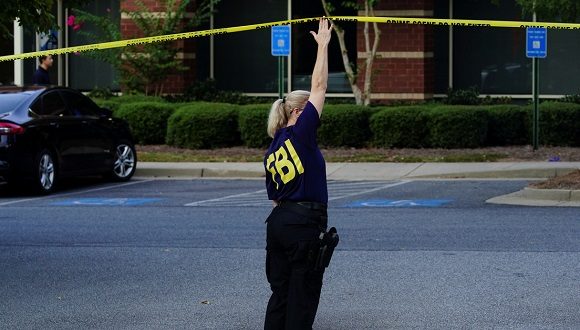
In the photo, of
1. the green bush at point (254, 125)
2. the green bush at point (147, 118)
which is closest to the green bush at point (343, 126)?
the green bush at point (254, 125)

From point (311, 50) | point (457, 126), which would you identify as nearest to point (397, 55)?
point (311, 50)

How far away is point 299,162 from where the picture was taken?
727 cm

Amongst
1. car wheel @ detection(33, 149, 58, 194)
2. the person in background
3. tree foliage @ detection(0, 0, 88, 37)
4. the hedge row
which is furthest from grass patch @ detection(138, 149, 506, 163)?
tree foliage @ detection(0, 0, 88, 37)

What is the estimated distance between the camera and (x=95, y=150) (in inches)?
735

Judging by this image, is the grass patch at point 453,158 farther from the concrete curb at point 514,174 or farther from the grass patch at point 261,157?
the concrete curb at point 514,174

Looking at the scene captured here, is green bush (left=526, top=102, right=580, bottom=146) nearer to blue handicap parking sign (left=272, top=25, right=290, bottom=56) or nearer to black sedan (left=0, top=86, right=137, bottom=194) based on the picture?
blue handicap parking sign (left=272, top=25, right=290, bottom=56)

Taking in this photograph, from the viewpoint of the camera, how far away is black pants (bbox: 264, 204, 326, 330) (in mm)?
7227

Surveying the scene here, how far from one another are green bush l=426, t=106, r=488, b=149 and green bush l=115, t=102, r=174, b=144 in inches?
204

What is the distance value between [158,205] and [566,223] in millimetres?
5287

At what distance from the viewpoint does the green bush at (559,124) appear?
22.4m

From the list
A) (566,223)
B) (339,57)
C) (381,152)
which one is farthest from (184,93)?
(566,223)

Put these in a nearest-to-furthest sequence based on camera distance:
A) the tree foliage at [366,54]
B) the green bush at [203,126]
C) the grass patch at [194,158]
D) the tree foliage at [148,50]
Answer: the grass patch at [194,158] → the green bush at [203,126] → the tree foliage at [366,54] → the tree foliage at [148,50]

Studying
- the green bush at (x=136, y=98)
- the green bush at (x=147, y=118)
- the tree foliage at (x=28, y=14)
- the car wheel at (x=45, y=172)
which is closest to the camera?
the tree foliage at (x=28, y=14)

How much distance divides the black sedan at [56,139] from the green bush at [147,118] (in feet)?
13.3
